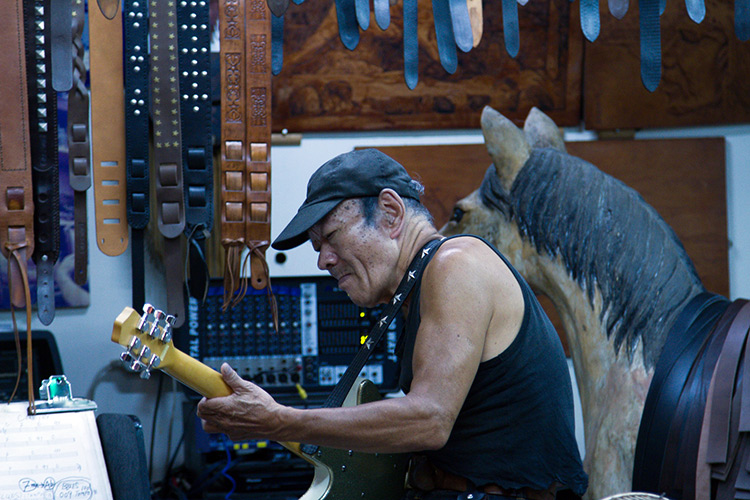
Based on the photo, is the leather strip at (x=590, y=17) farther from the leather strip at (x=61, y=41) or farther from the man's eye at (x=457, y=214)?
the leather strip at (x=61, y=41)

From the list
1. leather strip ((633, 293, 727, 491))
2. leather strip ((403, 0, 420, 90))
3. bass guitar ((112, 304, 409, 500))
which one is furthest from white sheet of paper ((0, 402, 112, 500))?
leather strip ((633, 293, 727, 491))

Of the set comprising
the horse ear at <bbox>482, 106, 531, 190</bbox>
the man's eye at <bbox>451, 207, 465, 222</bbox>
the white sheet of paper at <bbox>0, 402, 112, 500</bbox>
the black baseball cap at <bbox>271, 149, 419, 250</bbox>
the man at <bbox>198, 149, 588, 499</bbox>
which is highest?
the horse ear at <bbox>482, 106, 531, 190</bbox>

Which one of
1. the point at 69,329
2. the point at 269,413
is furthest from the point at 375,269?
the point at 69,329

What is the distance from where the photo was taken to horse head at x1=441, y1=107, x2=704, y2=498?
1835 millimetres

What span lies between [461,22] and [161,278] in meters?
1.88

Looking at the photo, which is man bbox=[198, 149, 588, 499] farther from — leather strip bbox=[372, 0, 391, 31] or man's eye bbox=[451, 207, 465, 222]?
man's eye bbox=[451, 207, 465, 222]

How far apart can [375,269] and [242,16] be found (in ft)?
2.97

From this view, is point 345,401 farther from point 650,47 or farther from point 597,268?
point 650,47

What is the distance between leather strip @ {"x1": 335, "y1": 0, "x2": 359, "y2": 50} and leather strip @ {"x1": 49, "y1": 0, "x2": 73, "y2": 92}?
629 mm

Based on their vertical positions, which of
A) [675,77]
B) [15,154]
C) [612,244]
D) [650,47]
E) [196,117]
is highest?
[675,77]

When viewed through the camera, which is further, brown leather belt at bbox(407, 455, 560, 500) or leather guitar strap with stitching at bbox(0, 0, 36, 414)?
leather guitar strap with stitching at bbox(0, 0, 36, 414)

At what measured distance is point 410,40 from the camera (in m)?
1.74

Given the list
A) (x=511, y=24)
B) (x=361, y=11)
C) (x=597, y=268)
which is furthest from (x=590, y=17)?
(x=597, y=268)

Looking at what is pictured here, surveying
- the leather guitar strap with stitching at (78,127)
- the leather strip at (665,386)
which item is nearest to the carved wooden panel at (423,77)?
the leather guitar strap with stitching at (78,127)
